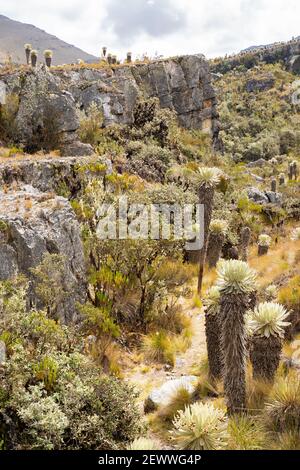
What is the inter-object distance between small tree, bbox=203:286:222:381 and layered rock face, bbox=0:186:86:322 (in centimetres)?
305

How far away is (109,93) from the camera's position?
28.0m

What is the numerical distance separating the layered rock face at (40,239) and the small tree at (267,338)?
13.3 feet

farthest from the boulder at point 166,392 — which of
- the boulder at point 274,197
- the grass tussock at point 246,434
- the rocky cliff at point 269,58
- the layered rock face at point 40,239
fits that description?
the rocky cliff at point 269,58

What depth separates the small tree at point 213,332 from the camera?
8297 mm

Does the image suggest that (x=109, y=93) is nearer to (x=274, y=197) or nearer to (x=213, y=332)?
(x=274, y=197)

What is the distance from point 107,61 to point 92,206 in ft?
76.7

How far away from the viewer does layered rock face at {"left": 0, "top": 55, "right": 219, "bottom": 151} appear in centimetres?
1975

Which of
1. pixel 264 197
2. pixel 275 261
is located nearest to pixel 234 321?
pixel 275 261

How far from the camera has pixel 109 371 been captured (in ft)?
31.0

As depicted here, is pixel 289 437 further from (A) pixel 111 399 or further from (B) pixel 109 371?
(B) pixel 109 371

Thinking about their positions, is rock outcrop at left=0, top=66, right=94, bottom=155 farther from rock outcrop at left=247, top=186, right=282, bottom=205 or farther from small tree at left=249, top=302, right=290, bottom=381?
small tree at left=249, top=302, right=290, bottom=381

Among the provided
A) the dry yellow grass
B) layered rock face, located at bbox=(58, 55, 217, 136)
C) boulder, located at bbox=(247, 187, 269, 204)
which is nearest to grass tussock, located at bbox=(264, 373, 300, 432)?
the dry yellow grass

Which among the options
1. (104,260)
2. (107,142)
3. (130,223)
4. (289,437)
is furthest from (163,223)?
(107,142)

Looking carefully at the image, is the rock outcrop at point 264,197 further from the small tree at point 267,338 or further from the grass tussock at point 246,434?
the grass tussock at point 246,434
